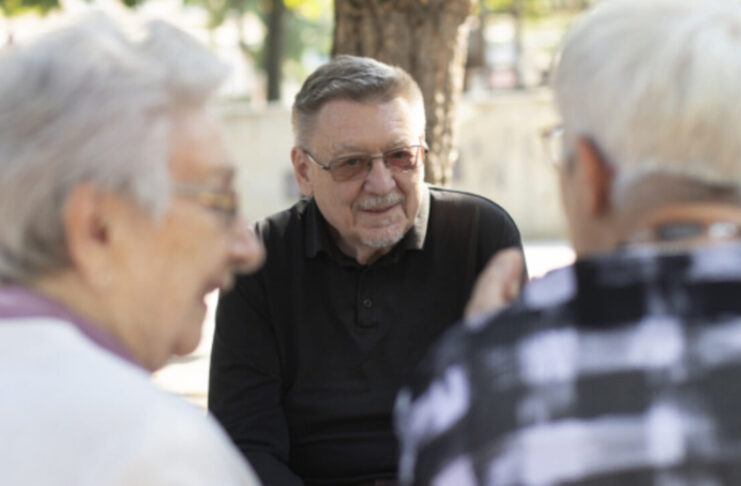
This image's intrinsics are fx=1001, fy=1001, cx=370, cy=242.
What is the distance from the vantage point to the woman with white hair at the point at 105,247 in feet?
4.25

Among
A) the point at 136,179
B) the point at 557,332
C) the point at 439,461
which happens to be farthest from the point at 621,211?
the point at 136,179

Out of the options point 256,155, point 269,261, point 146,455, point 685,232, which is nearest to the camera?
point 146,455

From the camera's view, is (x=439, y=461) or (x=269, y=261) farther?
(x=269, y=261)

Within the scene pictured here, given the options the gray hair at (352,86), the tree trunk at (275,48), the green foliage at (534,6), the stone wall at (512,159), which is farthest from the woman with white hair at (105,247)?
the green foliage at (534,6)

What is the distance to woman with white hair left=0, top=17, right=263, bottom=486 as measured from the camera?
1297mm

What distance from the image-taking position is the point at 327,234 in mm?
2910

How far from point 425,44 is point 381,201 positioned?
1697mm

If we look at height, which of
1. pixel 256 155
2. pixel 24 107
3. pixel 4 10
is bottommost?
pixel 256 155

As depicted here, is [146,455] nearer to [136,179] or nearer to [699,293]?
[136,179]

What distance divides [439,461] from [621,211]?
443mm

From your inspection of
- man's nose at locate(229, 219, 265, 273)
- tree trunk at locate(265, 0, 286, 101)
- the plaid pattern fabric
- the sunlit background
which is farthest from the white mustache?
tree trunk at locate(265, 0, 286, 101)

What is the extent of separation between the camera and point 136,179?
1469mm

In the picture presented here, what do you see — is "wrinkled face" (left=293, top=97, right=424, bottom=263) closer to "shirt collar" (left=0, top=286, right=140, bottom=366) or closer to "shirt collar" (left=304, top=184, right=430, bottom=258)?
"shirt collar" (left=304, top=184, right=430, bottom=258)

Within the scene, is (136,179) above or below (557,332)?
above
